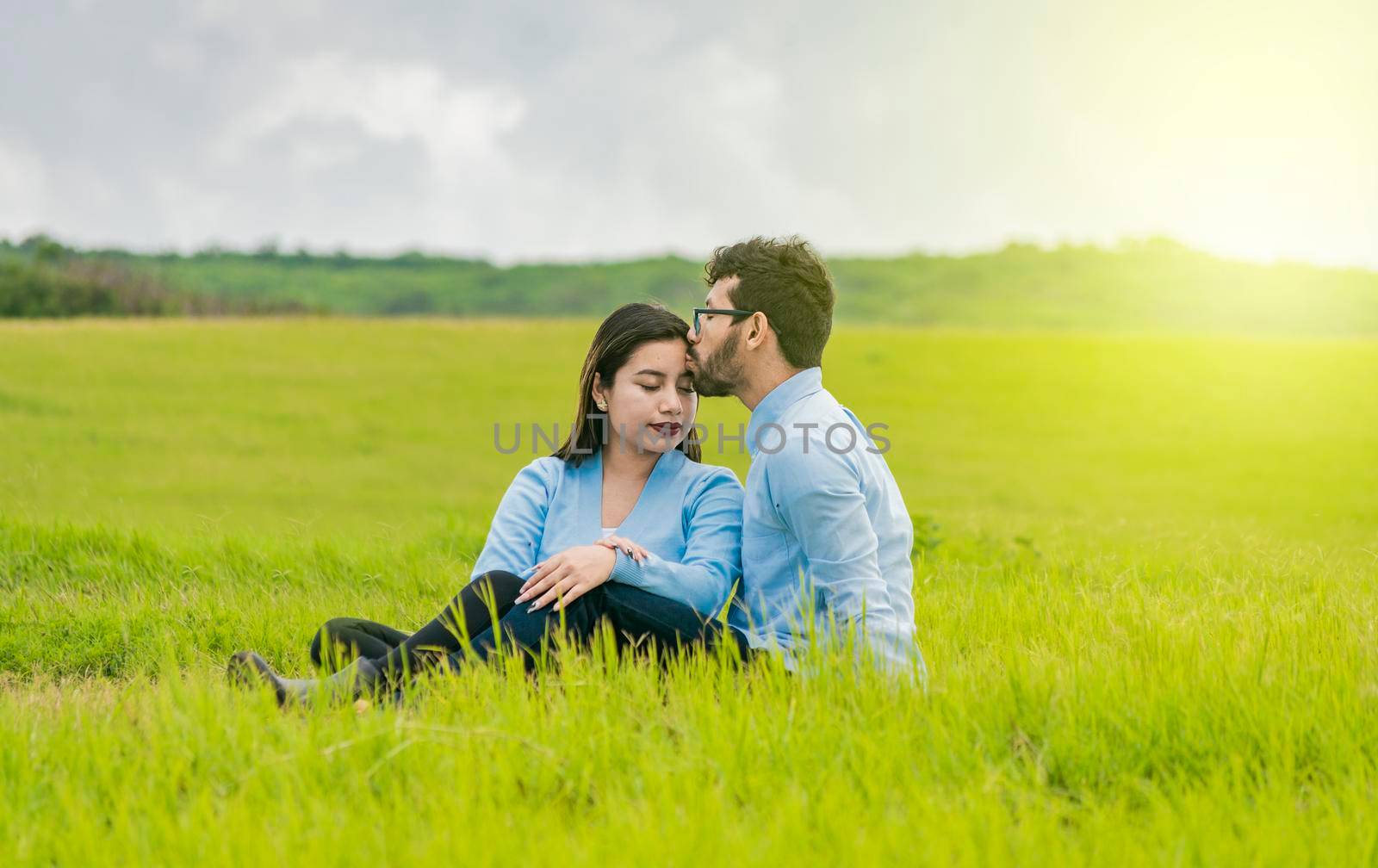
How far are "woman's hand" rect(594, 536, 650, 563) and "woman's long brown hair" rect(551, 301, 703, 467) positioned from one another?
35.9 inches

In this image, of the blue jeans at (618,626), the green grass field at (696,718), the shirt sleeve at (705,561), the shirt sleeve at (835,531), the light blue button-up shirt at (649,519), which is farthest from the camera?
the light blue button-up shirt at (649,519)

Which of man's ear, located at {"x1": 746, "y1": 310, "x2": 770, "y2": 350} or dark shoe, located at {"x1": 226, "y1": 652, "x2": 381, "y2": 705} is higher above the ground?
man's ear, located at {"x1": 746, "y1": 310, "x2": 770, "y2": 350}

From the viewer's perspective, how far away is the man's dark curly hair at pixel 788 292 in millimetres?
4379

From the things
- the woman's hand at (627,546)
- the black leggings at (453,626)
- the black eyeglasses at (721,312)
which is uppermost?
the black eyeglasses at (721,312)

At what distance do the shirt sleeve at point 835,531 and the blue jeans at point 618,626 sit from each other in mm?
483

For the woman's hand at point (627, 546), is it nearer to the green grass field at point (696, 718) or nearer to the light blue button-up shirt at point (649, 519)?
the light blue button-up shirt at point (649, 519)

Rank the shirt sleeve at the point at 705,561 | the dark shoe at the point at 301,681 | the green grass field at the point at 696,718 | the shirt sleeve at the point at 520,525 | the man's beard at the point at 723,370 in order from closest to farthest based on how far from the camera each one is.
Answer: the green grass field at the point at 696,718 → the dark shoe at the point at 301,681 → the shirt sleeve at the point at 705,561 → the man's beard at the point at 723,370 → the shirt sleeve at the point at 520,525

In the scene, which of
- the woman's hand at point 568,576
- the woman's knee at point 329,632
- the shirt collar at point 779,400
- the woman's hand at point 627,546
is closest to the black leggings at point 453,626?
the woman's hand at point 568,576

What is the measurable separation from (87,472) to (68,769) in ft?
40.6

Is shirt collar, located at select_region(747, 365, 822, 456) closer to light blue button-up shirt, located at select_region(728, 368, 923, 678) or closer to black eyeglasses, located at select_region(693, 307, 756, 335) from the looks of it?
light blue button-up shirt, located at select_region(728, 368, 923, 678)

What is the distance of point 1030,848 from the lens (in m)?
2.89

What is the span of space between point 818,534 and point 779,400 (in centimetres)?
64

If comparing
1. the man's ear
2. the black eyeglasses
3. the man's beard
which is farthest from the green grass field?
the black eyeglasses

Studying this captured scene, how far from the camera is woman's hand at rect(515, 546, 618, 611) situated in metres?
4.15
